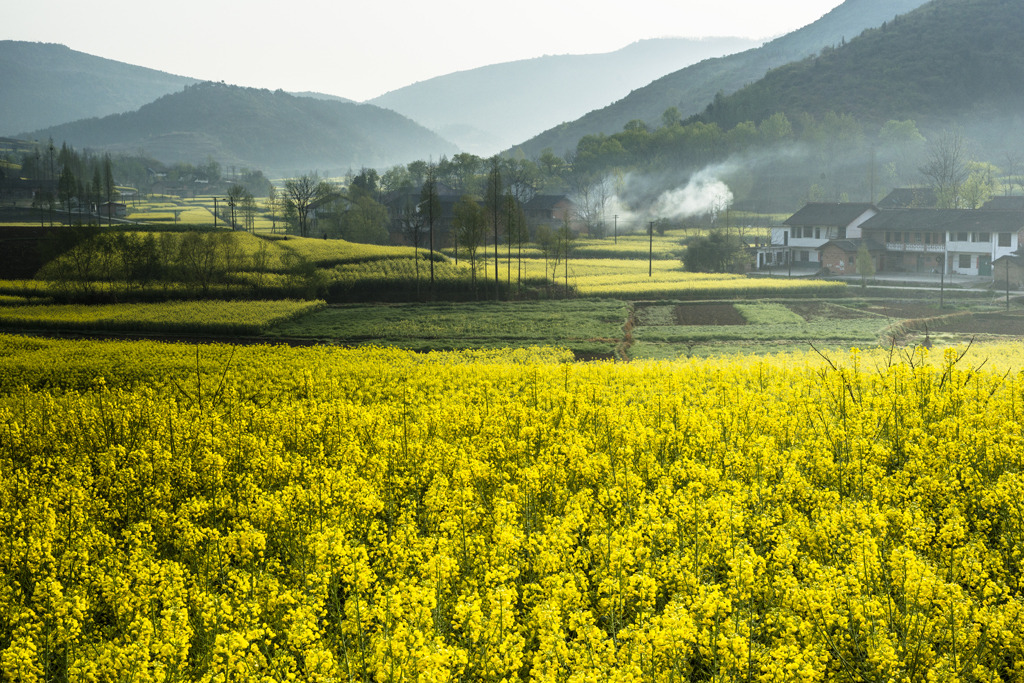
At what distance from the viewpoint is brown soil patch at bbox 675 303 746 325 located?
31.2 meters

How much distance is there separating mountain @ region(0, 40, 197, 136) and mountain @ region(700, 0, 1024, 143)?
429 ft

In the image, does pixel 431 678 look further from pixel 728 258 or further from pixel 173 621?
pixel 728 258

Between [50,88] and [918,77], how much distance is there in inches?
6746

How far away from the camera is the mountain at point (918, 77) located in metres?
104

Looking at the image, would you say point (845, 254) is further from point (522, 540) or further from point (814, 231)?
point (522, 540)

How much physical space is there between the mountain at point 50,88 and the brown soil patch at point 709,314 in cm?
14404

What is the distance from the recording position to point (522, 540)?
589 centimetres

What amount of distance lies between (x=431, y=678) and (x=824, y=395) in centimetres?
959

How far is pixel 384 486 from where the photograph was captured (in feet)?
25.7

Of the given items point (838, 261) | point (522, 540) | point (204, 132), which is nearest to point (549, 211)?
point (838, 261)

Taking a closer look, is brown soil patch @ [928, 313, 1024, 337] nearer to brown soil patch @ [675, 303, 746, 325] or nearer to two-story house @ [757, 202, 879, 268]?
brown soil patch @ [675, 303, 746, 325]

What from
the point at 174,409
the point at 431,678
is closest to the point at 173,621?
the point at 431,678

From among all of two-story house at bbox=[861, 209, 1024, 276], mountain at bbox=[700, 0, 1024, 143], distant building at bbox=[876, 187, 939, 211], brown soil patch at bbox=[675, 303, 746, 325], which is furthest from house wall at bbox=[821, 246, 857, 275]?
mountain at bbox=[700, 0, 1024, 143]

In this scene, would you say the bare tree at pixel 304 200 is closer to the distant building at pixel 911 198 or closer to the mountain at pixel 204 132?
the distant building at pixel 911 198
